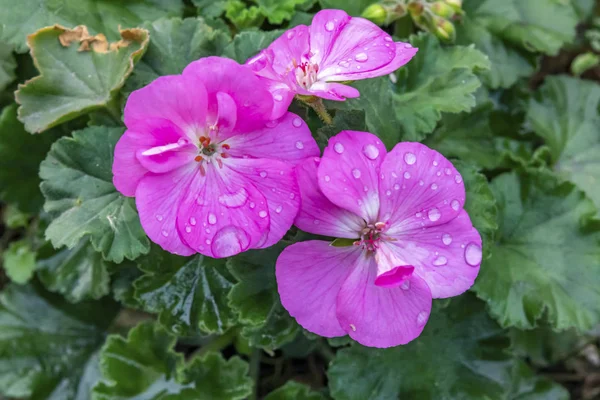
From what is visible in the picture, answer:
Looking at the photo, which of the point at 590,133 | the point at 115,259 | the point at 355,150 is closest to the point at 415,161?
the point at 355,150

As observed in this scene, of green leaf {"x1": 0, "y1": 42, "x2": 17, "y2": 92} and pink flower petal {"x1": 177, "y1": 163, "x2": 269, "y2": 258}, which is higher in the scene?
pink flower petal {"x1": 177, "y1": 163, "x2": 269, "y2": 258}

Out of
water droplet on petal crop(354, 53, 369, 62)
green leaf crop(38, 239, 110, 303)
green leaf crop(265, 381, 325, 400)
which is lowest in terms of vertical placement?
green leaf crop(265, 381, 325, 400)

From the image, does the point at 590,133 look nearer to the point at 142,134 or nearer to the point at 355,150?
the point at 355,150

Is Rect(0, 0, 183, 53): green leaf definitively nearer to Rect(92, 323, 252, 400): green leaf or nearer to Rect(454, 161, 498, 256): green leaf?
Rect(92, 323, 252, 400): green leaf

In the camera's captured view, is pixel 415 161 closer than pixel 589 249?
Yes

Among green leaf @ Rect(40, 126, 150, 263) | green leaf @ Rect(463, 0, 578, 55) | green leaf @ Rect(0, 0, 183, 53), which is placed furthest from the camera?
green leaf @ Rect(463, 0, 578, 55)

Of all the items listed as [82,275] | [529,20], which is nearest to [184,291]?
[82,275]

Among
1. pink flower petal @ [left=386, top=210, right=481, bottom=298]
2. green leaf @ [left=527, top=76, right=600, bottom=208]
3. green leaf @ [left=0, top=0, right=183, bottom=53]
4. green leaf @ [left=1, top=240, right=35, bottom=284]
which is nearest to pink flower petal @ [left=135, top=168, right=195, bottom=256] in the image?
pink flower petal @ [left=386, top=210, right=481, bottom=298]
